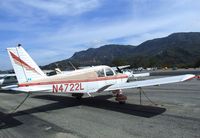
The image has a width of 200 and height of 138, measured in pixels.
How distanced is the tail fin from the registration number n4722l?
1030mm

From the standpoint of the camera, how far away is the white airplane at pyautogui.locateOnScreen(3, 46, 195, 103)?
11156 mm

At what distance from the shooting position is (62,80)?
12.0 metres

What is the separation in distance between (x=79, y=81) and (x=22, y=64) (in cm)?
293

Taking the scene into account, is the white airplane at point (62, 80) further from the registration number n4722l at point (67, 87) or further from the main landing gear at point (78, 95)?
the main landing gear at point (78, 95)

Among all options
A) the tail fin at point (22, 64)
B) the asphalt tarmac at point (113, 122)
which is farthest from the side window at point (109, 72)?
the tail fin at point (22, 64)

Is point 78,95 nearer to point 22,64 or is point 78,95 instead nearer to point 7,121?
point 22,64

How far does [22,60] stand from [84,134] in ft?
18.3

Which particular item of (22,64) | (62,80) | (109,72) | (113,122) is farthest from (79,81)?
(113,122)

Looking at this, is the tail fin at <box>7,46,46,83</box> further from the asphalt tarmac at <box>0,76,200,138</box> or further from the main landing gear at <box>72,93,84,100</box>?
the main landing gear at <box>72,93,84,100</box>

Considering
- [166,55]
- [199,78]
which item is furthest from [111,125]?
[166,55]

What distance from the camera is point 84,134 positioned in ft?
24.5

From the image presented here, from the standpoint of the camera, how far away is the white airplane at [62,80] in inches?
439

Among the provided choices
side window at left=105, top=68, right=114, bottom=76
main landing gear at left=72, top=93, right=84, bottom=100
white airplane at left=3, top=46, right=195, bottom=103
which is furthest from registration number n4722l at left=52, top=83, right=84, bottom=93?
main landing gear at left=72, top=93, right=84, bottom=100

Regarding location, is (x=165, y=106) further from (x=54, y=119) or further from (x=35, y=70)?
(x=35, y=70)
